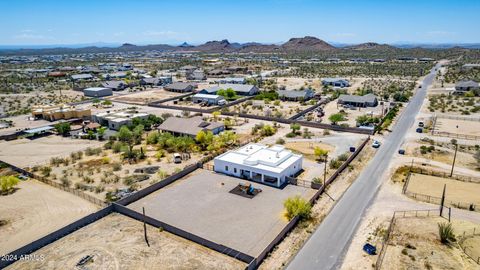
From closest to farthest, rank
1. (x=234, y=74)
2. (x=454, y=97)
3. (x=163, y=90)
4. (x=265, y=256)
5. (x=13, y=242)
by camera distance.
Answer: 1. (x=265, y=256)
2. (x=13, y=242)
3. (x=454, y=97)
4. (x=163, y=90)
5. (x=234, y=74)

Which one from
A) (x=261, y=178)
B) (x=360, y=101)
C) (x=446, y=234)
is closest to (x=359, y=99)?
(x=360, y=101)

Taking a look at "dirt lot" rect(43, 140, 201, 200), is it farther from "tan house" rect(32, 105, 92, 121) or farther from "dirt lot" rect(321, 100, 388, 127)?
"dirt lot" rect(321, 100, 388, 127)

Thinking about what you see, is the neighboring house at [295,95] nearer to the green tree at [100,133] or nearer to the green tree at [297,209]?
the green tree at [100,133]

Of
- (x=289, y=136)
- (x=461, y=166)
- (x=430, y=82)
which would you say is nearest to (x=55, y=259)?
(x=289, y=136)

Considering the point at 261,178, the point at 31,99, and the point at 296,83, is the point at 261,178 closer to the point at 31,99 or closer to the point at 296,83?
the point at 296,83

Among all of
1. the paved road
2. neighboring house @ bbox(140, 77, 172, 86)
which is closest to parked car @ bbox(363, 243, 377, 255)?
the paved road

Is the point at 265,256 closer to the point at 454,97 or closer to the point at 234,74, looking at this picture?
the point at 454,97
